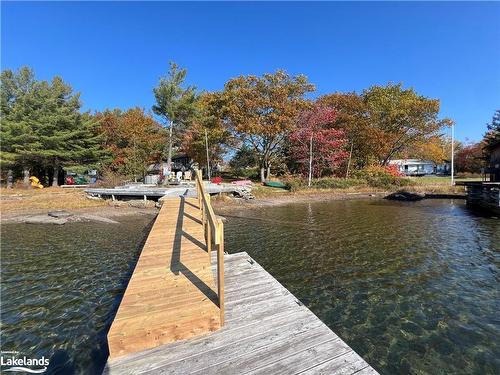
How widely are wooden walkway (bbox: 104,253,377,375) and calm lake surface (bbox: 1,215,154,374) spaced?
1.37 meters

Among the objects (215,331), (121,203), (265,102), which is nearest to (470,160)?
(265,102)

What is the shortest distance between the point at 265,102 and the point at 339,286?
25281 mm

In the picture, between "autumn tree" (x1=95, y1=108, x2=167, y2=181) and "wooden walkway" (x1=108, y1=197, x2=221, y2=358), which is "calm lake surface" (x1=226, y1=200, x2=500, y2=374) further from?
"autumn tree" (x1=95, y1=108, x2=167, y2=181)

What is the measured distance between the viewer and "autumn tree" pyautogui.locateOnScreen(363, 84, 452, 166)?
3291 centimetres

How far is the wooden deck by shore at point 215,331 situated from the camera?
299 cm

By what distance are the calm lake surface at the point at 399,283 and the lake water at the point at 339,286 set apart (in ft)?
0.08

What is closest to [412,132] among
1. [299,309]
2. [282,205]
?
[282,205]

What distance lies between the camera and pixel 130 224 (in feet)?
44.5

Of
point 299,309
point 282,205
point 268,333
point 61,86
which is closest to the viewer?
point 268,333

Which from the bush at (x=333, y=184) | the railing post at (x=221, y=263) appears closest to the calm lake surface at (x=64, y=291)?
the railing post at (x=221, y=263)

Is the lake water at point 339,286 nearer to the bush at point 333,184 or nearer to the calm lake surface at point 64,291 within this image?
the calm lake surface at point 64,291

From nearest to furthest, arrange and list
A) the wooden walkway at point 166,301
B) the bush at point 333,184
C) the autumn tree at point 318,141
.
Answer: the wooden walkway at point 166,301 < the bush at point 333,184 < the autumn tree at point 318,141

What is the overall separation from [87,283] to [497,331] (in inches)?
324

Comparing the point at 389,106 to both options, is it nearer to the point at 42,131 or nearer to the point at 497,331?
the point at 497,331
